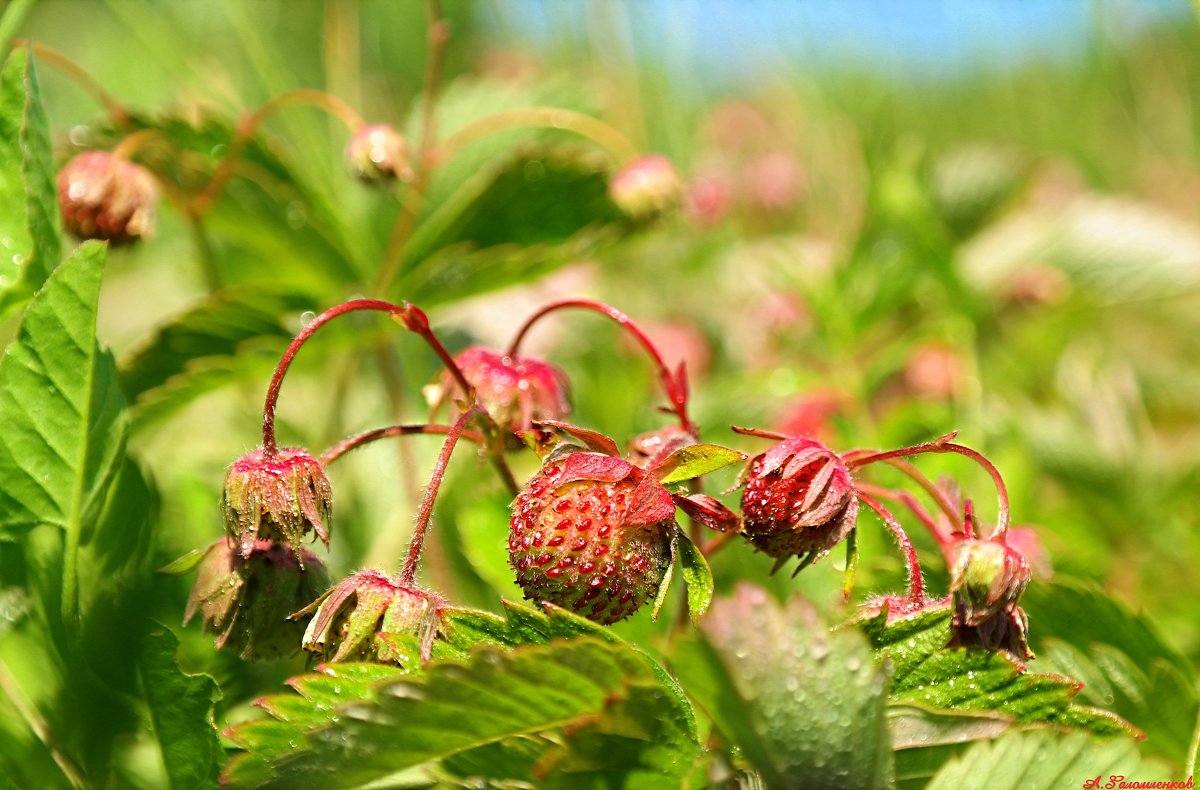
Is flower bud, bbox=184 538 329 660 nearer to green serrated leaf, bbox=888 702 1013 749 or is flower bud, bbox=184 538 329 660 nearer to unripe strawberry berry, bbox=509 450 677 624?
unripe strawberry berry, bbox=509 450 677 624

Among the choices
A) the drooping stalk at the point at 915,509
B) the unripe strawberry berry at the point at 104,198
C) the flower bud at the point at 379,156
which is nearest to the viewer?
the drooping stalk at the point at 915,509

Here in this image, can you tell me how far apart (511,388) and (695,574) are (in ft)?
Result: 1.00

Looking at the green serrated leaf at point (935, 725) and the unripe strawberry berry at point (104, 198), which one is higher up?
the unripe strawberry berry at point (104, 198)

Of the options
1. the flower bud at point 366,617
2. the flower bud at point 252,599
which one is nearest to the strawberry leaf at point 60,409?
the flower bud at point 252,599

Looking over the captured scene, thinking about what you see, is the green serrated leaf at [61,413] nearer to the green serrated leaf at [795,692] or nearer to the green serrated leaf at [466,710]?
the green serrated leaf at [466,710]

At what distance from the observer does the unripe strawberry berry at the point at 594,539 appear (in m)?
0.84

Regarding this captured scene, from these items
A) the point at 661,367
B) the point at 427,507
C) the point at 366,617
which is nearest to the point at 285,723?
the point at 366,617

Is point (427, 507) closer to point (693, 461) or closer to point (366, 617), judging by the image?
point (366, 617)

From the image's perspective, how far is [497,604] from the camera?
130 centimetres

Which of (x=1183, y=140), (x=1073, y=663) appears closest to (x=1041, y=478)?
(x=1073, y=663)

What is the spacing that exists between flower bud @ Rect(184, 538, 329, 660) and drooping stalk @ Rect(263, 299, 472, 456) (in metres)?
0.09

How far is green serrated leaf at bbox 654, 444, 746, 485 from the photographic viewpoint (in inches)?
34.2

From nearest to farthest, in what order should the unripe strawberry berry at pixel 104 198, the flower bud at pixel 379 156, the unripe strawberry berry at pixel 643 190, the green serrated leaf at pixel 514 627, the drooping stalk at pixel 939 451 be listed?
the green serrated leaf at pixel 514 627, the drooping stalk at pixel 939 451, the unripe strawberry berry at pixel 104 198, the flower bud at pixel 379 156, the unripe strawberry berry at pixel 643 190

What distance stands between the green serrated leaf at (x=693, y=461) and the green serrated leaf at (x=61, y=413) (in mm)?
443
